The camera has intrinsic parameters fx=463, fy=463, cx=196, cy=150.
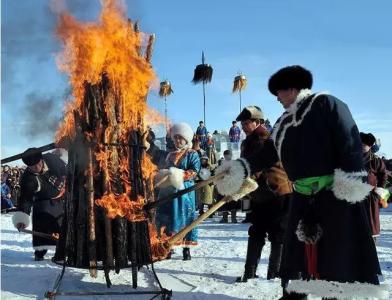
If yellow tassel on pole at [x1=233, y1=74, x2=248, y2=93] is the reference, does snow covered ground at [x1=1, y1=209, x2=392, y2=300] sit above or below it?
below

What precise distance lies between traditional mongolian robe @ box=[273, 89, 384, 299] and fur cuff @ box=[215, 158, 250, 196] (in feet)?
1.82

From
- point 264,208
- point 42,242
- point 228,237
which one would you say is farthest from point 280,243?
point 228,237

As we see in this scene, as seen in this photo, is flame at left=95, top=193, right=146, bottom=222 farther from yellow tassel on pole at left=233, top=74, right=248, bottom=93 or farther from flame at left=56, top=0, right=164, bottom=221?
yellow tassel on pole at left=233, top=74, right=248, bottom=93

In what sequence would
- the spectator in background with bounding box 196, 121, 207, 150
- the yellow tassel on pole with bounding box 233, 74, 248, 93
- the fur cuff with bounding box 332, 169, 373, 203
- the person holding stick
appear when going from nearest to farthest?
the fur cuff with bounding box 332, 169, 373, 203
the person holding stick
the spectator in background with bounding box 196, 121, 207, 150
the yellow tassel on pole with bounding box 233, 74, 248, 93

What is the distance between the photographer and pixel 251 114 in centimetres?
548

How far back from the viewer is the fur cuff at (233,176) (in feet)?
13.7

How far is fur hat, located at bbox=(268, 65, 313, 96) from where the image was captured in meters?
3.88

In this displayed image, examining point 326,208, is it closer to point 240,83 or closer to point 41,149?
point 41,149

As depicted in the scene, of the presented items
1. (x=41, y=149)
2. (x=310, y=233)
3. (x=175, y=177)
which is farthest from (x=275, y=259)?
(x=41, y=149)

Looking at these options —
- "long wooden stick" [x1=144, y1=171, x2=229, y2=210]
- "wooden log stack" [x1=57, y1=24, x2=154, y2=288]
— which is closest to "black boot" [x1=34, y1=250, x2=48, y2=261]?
"wooden log stack" [x1=57, y1=24, x2=154, y2=288]

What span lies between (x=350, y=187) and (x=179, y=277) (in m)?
2.84

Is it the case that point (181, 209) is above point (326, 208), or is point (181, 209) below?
below

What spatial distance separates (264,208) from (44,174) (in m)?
3.77

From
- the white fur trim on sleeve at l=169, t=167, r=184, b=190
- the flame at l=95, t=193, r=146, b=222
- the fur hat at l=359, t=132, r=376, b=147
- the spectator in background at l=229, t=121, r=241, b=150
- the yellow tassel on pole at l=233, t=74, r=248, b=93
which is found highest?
the yellow tassel on pole at l=233, t=74, r=248, b=93
